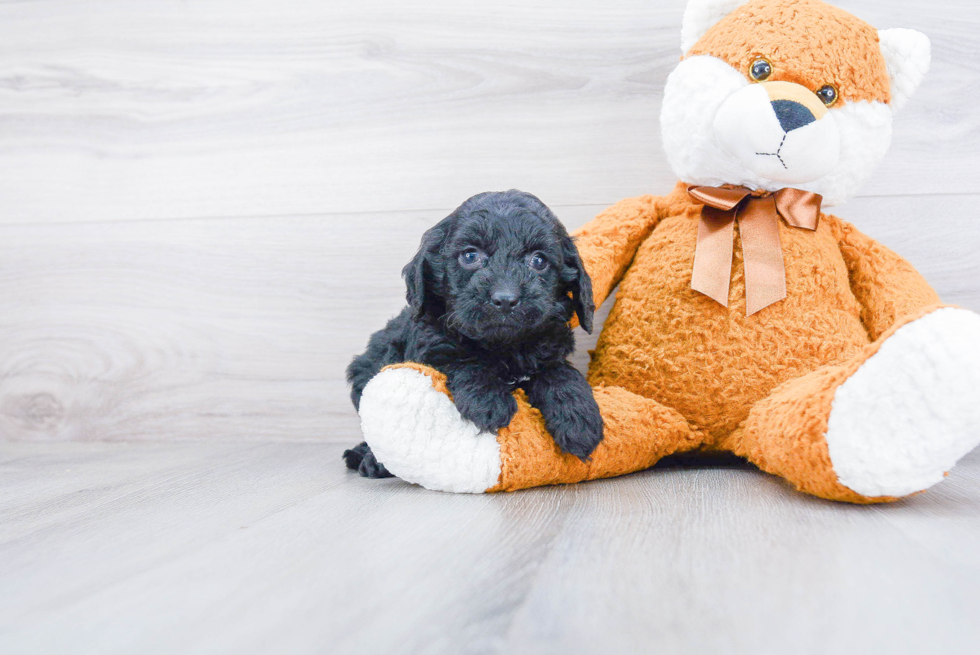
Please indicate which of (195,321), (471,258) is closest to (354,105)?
(195,321)

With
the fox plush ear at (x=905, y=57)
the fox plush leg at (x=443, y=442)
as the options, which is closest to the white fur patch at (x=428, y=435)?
the fox plush leg at (x=443, y=442)

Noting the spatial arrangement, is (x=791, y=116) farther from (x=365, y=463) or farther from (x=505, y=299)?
(x=365, y=463)

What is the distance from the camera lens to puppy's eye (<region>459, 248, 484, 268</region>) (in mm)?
903

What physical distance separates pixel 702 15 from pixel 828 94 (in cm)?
25

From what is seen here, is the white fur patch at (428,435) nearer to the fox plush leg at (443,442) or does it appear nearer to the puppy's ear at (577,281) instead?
the fox plush leg at (443,442)

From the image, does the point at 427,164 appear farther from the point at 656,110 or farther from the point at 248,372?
the point at 248,372

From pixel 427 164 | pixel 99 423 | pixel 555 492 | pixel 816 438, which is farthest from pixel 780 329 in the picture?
pixel 99 423

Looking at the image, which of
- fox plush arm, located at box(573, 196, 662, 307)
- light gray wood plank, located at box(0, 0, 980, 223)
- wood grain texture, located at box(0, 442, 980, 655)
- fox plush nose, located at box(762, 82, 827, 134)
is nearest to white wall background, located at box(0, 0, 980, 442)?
light gray wood plank, located at box(0, 0, 980, 223)

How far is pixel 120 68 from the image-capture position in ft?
4.91

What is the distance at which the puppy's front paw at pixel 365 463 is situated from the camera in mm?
1087

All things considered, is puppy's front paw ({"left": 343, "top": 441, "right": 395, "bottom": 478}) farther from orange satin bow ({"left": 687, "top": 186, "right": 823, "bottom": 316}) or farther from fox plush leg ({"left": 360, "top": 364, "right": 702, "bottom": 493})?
orange satin bow ({"left": 687, "top": 186, "right": 823, "bottom": 316})

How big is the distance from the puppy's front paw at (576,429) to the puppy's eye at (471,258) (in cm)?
22

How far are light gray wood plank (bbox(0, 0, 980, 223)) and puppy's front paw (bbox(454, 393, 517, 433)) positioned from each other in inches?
23.9

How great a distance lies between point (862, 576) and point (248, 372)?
4.03ft
